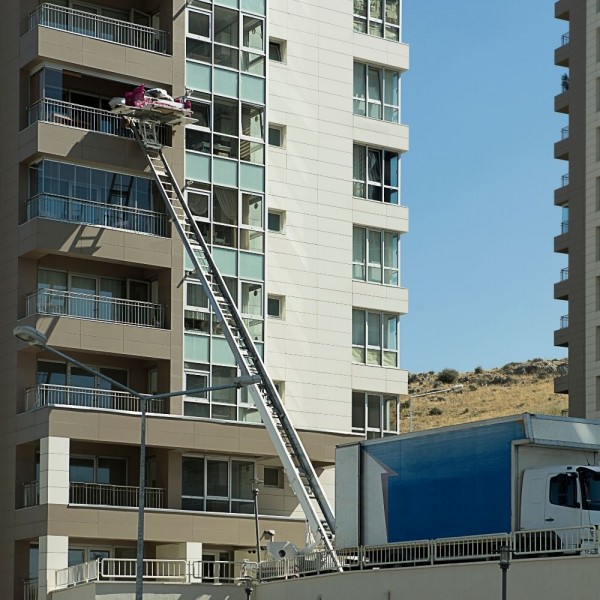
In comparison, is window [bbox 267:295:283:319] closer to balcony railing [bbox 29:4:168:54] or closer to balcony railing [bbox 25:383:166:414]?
balcony railing [bbox 25:383:166:414]

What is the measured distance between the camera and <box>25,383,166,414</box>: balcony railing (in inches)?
2067

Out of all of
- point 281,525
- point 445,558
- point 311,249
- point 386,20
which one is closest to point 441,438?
point 445,558

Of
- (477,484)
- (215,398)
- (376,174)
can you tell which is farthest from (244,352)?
(477,484)

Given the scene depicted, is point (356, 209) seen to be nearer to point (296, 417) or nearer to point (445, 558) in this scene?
point (296, 417)

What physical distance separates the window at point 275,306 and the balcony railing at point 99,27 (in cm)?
→ 1053

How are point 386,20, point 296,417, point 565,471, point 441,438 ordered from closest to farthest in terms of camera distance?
point 565,471 < point 441,438 < point 296,417 < point 386,20

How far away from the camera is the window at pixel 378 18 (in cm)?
6456

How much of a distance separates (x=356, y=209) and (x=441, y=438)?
75.2ft

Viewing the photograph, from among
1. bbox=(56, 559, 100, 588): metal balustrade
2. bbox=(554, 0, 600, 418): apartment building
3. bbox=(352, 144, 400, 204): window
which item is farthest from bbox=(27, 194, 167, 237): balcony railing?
bbox=(554, 0, 600, 418): apartment building

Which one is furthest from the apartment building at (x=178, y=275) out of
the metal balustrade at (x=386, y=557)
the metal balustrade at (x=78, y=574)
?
the metal balustrade at (x=386, y=557)

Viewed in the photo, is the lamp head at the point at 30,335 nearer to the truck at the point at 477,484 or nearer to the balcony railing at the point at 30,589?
the truck at the point at 477,484

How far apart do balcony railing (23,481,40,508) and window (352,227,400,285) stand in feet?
55.4

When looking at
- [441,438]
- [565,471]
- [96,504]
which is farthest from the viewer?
[96,504]

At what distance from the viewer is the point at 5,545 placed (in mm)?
52938
